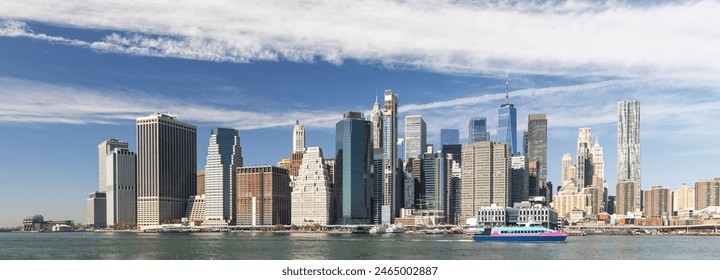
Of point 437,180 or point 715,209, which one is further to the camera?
point 437,180

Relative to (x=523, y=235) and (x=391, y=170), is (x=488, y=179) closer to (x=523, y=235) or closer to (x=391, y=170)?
(x=391, y=170)

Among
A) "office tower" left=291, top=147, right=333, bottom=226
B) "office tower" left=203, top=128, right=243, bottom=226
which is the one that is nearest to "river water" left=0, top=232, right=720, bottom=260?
"office tower" left=203, top=128, right=243, bottom=226

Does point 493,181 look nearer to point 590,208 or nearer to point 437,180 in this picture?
point 437,180

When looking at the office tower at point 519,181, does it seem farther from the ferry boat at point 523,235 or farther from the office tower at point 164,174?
the office tower at point 164,174
